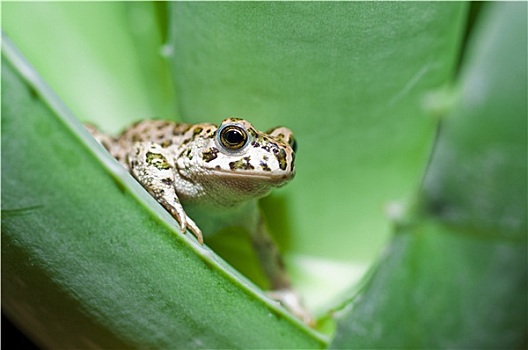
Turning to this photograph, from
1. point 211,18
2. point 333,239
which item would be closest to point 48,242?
point 211,18

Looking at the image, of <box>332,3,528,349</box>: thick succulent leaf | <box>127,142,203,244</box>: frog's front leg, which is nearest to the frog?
<box>127,142,203,244</box>: frog's front leg

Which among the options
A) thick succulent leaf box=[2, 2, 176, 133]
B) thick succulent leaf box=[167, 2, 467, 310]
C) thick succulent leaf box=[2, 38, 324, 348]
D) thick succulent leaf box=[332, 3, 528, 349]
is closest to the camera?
thick succulent leaf box=[332, 3, 528, 349]

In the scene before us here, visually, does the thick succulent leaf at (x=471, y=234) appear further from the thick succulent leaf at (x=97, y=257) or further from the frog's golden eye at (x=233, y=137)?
the frog's golden eye at (x=233, y=137)

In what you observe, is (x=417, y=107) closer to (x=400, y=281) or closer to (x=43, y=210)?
(x=400, y=281)

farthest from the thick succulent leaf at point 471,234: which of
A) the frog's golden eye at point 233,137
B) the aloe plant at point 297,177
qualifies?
the frog's golden eye at point 233,137

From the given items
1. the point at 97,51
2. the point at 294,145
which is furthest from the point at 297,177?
the point at 97,51

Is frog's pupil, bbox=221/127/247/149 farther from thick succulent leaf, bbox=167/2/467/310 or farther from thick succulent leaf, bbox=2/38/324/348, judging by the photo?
thick succulent leaf, bbox=2/38/324/348

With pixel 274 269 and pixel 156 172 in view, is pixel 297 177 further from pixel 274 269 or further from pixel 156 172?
pixel 156 172
